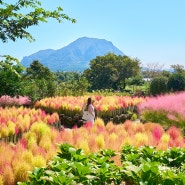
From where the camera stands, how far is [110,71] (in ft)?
182

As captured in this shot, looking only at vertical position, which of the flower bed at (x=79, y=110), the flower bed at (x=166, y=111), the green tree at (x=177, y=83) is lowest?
the flower bed at (x=79, y=110)

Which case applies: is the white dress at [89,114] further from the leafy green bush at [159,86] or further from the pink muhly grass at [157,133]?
the leafy green bush at [159,86]

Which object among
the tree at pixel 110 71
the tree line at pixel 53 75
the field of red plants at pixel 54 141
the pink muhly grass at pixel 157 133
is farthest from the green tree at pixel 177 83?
the tree at pixel 110 71

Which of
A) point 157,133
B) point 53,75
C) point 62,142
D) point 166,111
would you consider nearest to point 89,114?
point 166,111

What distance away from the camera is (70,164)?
2.93 meters

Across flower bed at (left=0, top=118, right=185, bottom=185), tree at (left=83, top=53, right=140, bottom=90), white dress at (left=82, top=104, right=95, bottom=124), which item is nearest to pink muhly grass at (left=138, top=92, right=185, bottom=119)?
white dress at (left=82, top=104, right=95, bottom=124)

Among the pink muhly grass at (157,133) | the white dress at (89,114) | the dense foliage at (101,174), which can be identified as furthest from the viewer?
the white dress at (89,114)

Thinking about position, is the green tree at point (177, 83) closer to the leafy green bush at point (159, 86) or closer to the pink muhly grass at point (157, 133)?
the leafy green bush at point (159, 86)

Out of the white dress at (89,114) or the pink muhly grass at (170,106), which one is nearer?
the pink muhly grass at (170,106)

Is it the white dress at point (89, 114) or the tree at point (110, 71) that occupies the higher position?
the tree at point (110, 71)

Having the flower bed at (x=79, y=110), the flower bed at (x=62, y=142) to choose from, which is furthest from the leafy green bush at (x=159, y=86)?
the flower bed at (x=62, y=142)

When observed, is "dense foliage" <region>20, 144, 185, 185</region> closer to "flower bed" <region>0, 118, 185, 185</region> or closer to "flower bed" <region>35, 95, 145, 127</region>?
"flower bed" <region>0, 118, 185, 185</region>

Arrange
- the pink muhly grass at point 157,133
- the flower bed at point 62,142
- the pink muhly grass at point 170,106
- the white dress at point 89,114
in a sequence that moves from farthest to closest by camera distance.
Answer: the white dress at point 89,114 < the pink muhly grass at point 170,106 < the pink muhly grass at point 157,133 < the flower bed at point 62,142

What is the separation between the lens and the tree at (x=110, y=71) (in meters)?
54.9
